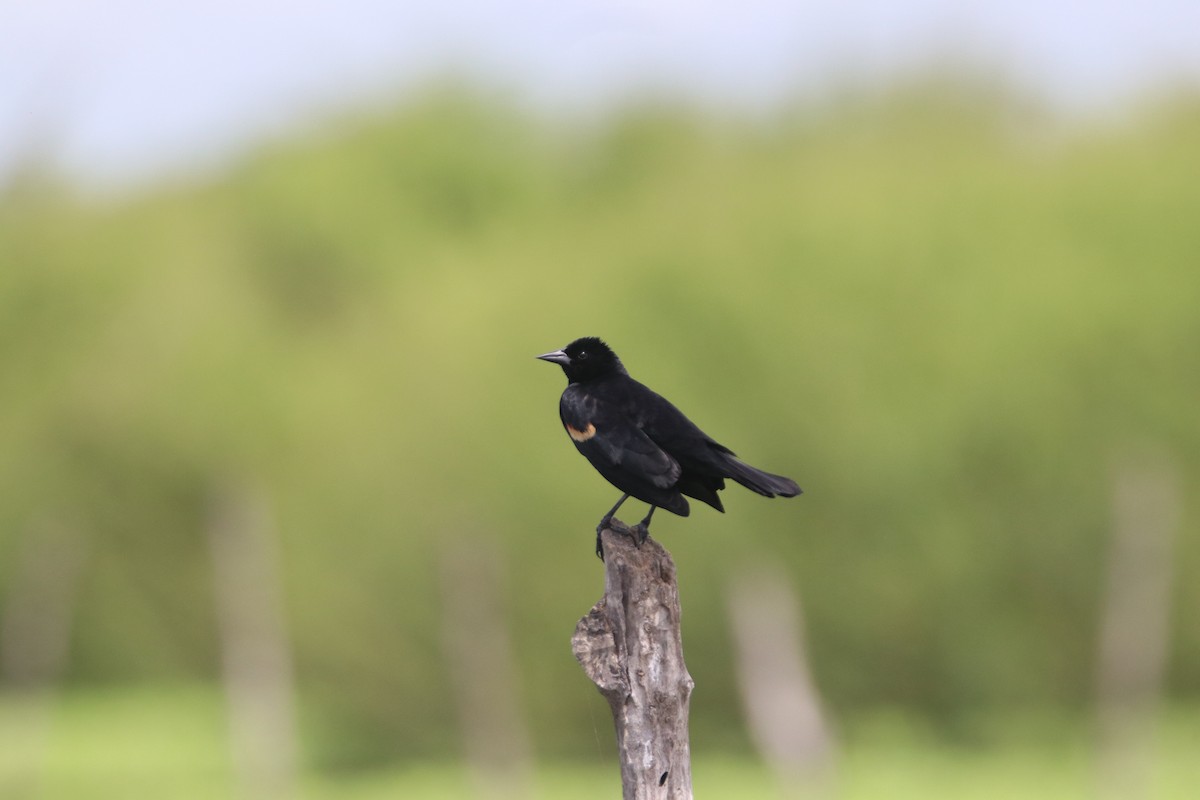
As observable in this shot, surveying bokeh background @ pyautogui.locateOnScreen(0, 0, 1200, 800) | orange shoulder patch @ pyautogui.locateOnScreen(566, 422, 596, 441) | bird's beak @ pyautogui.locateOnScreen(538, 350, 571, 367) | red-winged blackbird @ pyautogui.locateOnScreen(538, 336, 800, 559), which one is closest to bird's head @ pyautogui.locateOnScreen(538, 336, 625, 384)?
bird's beak @ pyautogui.locateOnScreen(538, 350, 571, 367)

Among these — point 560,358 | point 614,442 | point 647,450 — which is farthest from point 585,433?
point 560,358

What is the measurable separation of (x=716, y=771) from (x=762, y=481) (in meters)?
18.4

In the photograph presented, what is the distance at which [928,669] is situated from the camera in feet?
79.0

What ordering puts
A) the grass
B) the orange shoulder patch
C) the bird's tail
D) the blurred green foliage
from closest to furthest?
the bird's tail
the orange shoulder patch
the grass
the blurred green foliage

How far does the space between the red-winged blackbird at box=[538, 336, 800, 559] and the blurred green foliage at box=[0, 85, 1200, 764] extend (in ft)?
48.0

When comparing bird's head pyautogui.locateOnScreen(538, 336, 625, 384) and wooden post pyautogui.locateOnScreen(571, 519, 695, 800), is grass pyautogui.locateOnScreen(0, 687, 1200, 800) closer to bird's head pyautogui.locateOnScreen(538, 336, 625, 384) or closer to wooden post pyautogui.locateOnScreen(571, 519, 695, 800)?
bird's head pyautogui.locateOnScreen(538, 336, 625, 384)

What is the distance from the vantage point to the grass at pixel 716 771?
21625 millimetres

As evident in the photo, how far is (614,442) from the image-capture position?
19.0 feet

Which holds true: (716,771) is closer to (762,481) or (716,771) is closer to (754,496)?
(754,496)

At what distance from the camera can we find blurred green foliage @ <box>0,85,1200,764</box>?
22109 mm

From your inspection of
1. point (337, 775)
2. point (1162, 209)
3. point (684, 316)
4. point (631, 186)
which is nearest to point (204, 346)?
point (337, 775)

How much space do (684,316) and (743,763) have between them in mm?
6697

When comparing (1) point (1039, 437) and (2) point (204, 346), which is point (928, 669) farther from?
(2) point (204, 346)

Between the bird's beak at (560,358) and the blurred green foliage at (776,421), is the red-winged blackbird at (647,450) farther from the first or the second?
the blurred green foliage at (776,421)
